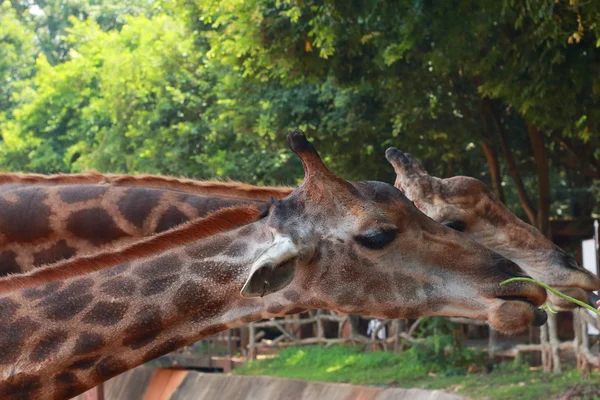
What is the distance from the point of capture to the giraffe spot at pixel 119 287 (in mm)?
4539

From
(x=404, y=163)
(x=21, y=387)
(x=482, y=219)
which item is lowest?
(x=21, y=387)

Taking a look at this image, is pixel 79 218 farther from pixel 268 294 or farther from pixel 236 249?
pixel 268 294

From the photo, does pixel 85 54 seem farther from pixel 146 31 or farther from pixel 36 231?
pixel 36 231

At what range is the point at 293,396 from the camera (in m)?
13.2

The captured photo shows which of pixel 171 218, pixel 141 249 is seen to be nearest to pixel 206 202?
pixel 171 218

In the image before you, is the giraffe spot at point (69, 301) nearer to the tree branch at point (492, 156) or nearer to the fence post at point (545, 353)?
the fence post at point (545, 353)

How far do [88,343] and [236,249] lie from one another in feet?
2.51

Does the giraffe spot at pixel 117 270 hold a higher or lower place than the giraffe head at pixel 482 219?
lower

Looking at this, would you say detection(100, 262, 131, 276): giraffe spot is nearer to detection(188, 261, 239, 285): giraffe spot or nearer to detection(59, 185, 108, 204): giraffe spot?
detection(188, 261, 239, 285): giraffe spot

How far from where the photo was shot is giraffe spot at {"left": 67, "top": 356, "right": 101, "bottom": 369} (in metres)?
4.43

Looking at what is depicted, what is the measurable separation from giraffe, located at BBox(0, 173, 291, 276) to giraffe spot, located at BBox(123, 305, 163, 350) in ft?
3.76

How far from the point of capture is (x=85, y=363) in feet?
14.6

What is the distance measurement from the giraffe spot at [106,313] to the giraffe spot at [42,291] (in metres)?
0.20

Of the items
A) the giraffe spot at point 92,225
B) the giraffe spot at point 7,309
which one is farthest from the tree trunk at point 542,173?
the giraffe spot at point 7,309
